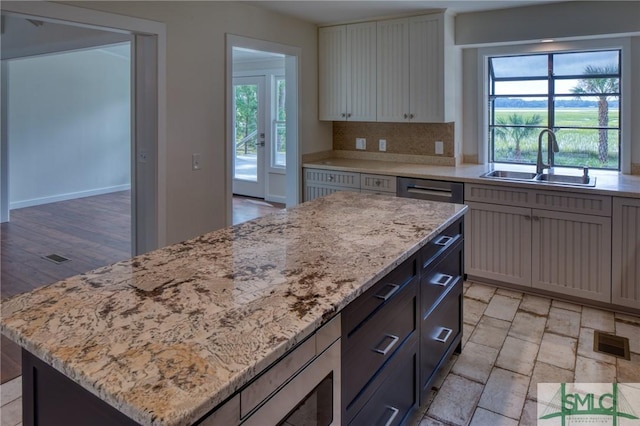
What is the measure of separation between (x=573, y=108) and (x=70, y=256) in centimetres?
505

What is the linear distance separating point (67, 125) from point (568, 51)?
24.2 feet

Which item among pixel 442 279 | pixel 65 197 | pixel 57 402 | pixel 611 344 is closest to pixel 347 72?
pixel 442 279

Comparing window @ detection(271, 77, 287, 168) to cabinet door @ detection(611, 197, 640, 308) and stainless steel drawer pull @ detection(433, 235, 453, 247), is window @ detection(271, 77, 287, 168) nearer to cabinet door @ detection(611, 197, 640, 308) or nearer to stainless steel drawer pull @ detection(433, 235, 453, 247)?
cabinet door @ detection(611, 197, 640, 308)

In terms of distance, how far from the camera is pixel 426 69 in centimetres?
410

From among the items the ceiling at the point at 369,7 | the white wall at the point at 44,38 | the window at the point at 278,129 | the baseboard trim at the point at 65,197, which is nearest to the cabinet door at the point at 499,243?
the ceiling at the point at 369,7

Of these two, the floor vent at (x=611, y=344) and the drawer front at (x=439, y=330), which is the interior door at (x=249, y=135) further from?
the floor vent at (x=611, y=344)

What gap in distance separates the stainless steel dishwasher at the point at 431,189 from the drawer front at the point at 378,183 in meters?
0.06

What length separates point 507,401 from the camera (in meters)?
2.30

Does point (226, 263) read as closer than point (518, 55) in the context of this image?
Yes

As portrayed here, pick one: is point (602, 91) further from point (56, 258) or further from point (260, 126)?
point (56, 258)

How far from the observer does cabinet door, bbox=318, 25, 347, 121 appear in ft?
15.0

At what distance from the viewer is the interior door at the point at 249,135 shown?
7.34 m

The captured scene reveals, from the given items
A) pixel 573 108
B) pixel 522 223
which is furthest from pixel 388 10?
pixel 522 223

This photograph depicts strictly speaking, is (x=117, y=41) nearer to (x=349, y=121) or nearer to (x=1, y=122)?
(x=349, y=121)
